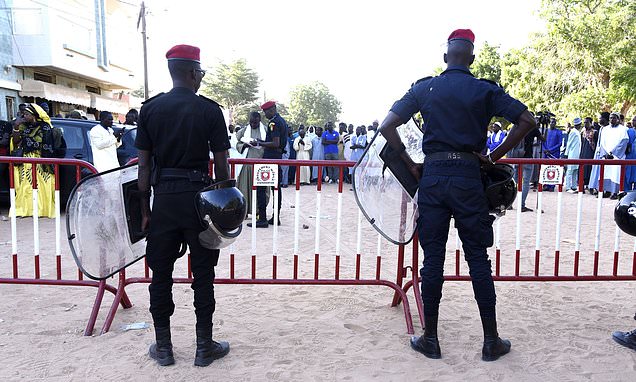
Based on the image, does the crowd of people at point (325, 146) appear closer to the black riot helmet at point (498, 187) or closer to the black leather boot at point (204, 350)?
the black riot helmet at point (498, 187)

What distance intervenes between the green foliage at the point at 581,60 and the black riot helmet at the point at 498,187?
66.8 ft

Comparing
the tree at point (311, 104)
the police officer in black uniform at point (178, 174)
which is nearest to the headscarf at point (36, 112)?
the police officer in black uniform at point (178, 174)

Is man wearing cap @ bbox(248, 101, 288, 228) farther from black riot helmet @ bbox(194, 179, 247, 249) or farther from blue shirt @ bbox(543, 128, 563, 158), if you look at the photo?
blue shirt @ bbox(543, 128, 563, 158)

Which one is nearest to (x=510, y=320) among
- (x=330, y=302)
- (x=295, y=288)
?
(x=330, y=302)

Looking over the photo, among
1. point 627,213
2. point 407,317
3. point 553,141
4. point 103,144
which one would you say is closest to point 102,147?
point 103,144

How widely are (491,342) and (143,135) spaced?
263cm

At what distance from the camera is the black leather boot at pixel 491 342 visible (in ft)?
10.6

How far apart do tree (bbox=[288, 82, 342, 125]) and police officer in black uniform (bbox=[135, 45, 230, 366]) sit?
70.1 m

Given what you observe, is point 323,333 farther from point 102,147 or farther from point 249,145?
point 102,147

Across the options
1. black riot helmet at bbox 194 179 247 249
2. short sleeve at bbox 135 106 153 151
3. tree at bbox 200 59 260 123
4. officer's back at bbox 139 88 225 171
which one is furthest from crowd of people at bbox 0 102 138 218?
tree at bbox 200 59 260 123

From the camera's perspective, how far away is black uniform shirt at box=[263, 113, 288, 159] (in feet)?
25.5

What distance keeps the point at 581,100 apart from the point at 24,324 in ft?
75.0

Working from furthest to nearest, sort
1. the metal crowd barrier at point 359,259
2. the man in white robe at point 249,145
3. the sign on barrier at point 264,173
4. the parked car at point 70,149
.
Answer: the parked car at point 70,149 < the man in white robe at point 249,145 < the sign on barrier at point 264,173 < the metal crowd barrier at point 359,259

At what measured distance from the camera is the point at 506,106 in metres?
3.03
